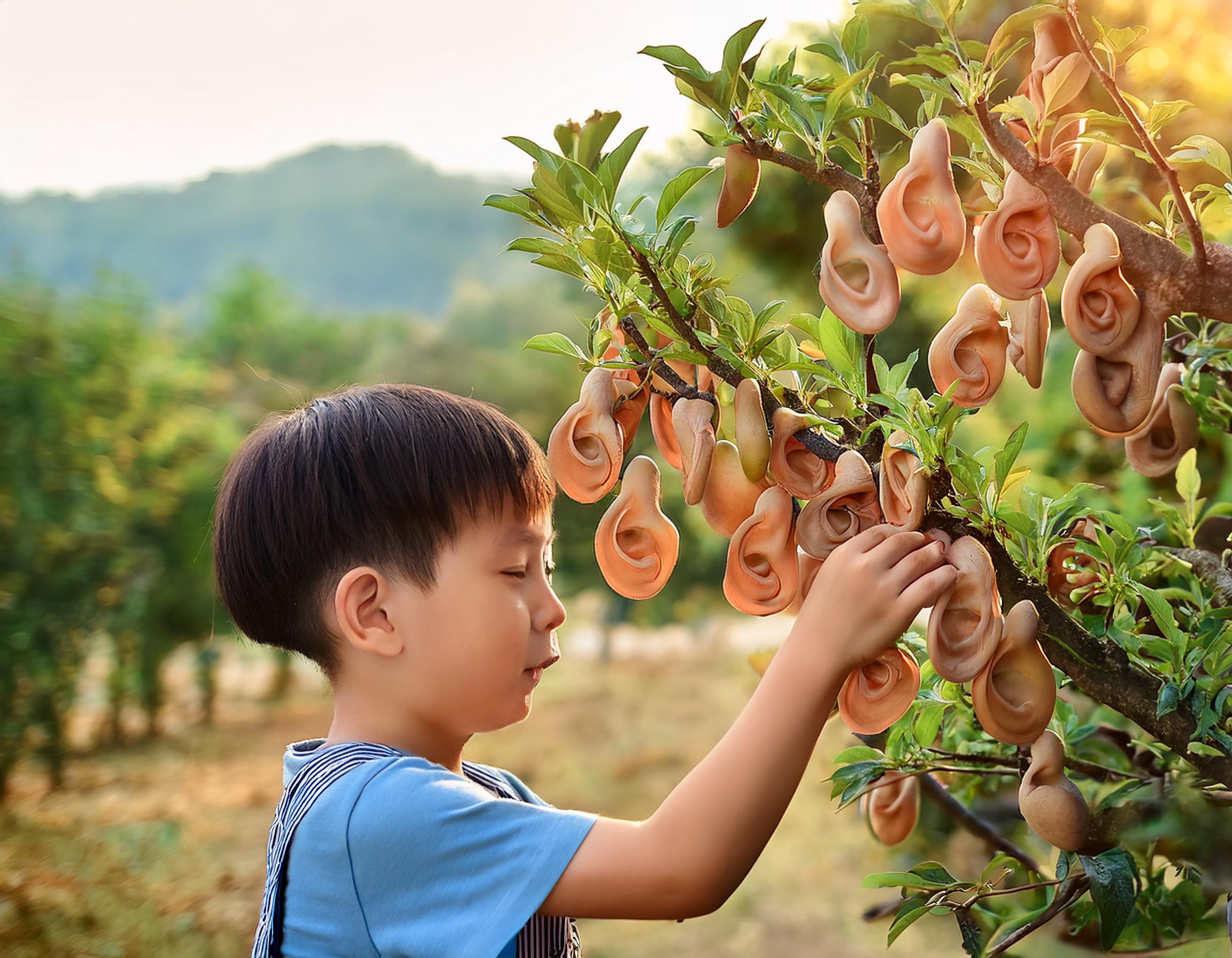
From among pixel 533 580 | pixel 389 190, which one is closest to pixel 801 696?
pixel 533 580

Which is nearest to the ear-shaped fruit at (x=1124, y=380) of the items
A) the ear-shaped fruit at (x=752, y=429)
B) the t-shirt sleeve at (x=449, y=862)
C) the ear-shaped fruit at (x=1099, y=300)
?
the ear-shaped fruit at (x=1099, y=300)

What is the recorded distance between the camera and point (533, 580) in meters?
0.59

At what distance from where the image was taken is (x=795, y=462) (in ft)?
1.46

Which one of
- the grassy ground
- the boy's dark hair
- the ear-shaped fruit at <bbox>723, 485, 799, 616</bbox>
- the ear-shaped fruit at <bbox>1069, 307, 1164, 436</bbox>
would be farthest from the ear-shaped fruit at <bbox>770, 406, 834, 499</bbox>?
the grassy ground

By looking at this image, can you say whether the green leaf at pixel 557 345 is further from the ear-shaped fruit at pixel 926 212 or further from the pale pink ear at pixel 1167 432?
the pale pink ear at pixel 1167 432

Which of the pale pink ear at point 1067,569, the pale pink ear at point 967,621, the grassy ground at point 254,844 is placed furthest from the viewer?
the grassy ground at point 254,844

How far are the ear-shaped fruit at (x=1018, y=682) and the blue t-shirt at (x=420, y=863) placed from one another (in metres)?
0.19

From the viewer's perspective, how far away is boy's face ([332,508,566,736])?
56 centimetres

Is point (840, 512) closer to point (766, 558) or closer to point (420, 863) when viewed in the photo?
point (766, 558)

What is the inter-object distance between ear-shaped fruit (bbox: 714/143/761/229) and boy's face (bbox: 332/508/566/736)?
231mm

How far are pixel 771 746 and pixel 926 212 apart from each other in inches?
9.1

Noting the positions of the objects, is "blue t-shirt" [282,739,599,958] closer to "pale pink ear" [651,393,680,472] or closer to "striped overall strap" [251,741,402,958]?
"striped overall strap" [251,741,402,958]

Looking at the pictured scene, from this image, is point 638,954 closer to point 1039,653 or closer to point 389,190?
point 1039,653

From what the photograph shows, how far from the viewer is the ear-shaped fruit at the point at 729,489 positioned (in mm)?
444
